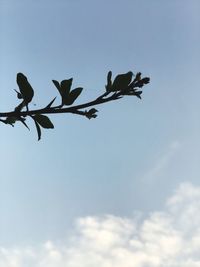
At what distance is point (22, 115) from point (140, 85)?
1051mm

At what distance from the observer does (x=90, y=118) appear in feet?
12.3

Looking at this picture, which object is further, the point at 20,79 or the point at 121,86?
the point at 20,79

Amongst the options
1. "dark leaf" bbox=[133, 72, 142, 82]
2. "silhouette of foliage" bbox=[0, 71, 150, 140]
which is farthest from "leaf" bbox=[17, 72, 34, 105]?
"dark leaf" bbox=[133, 72, 142, 82]

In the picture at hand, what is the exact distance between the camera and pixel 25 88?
374 centimetres

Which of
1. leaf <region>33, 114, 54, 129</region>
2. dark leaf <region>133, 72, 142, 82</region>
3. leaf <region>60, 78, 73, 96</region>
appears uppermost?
dark leaf <region>133, 72, 142, 82</region>

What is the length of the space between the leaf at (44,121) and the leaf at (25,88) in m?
0.20

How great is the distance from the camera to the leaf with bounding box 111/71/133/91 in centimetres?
352

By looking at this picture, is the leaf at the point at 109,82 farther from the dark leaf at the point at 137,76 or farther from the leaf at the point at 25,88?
the leaf at the point at 25,88

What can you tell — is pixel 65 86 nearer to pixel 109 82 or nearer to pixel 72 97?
pixel 72 97

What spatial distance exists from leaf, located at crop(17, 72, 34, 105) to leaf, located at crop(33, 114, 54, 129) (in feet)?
0.66

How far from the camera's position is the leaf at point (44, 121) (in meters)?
3.85

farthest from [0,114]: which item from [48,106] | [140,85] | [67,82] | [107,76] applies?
[140,85]

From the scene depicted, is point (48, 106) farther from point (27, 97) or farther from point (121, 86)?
point (121, 86)

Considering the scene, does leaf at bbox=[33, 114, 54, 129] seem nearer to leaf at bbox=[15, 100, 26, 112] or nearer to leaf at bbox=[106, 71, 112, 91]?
leaf at bbox=[15, 100, 26, 112]
